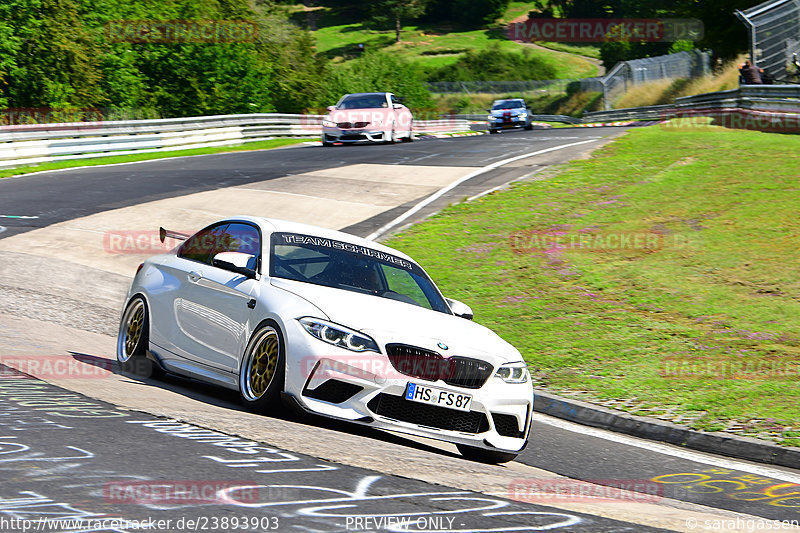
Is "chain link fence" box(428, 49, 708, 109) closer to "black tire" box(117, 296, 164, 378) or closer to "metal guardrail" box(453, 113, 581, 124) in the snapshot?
"metal guardrail" box(453, 113, 581, 124)

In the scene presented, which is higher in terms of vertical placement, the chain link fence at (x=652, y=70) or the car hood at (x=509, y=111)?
the chain link fence at (x=652, y=70)

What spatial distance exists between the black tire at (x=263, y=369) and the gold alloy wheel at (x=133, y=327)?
1823 mm

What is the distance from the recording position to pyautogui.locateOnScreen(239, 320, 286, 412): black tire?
6699 millimetres

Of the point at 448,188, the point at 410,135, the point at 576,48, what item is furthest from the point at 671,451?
the point at 576,48

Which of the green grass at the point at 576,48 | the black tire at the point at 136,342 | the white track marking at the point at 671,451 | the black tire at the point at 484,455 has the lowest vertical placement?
the white track marking at the point at 671,451

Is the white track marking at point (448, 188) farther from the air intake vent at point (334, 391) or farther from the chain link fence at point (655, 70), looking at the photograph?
the chain link fence at point (655, 70)

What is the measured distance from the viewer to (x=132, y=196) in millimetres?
19516

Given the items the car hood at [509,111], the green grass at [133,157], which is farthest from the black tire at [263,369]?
the car hood at [509,111]

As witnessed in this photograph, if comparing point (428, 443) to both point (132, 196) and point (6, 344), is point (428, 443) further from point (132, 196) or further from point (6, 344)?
point (132, 196)

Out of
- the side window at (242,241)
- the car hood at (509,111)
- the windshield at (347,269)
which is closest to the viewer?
the windshield at (347,269)

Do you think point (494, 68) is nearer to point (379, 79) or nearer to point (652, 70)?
point (379, 79)

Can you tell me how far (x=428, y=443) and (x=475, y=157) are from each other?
1938 cm

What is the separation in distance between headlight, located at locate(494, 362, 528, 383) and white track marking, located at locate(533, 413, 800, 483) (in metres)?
1.34

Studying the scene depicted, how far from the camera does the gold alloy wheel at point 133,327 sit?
8.64 m
